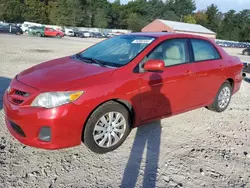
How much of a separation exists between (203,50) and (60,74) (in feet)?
9.29

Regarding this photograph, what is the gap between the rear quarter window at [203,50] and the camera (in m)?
4.39

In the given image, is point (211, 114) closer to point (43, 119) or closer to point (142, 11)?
point (43, 119)

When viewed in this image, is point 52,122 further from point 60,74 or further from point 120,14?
point 120,14

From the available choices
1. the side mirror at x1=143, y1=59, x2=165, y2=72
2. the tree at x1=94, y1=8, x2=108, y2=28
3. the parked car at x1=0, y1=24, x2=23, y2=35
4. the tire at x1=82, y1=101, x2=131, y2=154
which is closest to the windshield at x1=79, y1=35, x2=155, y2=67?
the side mirror at x1=143, y1=59, x2=165, y2=72

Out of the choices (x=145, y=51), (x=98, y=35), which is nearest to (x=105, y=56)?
(x=145, y=51)

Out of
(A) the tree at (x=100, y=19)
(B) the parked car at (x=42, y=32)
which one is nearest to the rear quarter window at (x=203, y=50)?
(B) the parked car at (x=42, y=32)

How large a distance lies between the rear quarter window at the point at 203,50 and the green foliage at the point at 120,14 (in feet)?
209

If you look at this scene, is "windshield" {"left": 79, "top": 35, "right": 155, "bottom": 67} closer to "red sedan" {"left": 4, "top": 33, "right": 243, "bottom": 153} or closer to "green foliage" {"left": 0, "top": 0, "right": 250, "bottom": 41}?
"red sedan" {"left": 4, "top": 33, "right": 243, "bottom": 153}

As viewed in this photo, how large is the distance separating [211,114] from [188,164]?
226cm

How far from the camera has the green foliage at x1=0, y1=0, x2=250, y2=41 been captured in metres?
64.5

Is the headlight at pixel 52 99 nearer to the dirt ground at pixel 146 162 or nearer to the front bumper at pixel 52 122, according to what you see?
the front bumper at pixel 52 122

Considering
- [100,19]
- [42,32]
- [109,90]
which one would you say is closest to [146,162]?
[109,90]

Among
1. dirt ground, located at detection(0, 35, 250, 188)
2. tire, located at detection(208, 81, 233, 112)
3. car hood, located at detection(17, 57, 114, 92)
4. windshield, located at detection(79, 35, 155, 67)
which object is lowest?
dirt ground, located at detection(0, 35, 250, 188)

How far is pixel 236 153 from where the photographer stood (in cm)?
355
